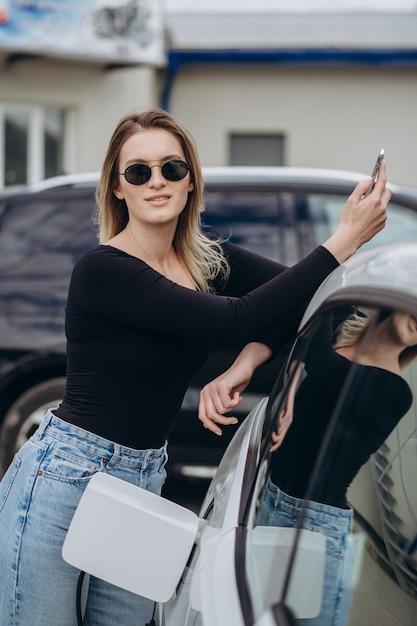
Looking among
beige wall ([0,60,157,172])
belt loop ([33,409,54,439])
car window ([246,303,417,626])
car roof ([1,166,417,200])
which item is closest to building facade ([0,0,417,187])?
beige wall ([0,60,157,172])

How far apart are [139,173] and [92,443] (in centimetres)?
60

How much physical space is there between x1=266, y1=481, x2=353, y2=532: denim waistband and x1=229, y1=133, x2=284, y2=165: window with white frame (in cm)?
1290

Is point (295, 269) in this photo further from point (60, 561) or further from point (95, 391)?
point (60, 561)

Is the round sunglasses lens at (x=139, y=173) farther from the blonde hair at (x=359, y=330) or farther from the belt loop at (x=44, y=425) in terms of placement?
the blonde hair at (x=359, y=330)

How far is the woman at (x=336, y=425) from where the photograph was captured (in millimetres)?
1659

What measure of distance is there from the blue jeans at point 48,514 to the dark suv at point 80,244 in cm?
254

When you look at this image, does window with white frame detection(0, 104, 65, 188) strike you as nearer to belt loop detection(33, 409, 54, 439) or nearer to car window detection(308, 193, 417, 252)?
car window detection(308, 193, 417, 252)

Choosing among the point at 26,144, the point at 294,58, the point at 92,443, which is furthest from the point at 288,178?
the point at 294,58

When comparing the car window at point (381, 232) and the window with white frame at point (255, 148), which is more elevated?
the car window at point (381, 232)

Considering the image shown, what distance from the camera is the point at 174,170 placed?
221cm

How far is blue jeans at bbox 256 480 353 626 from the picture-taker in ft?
5.51

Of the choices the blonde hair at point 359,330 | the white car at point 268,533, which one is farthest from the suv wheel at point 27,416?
the blonde hair at point 359,330

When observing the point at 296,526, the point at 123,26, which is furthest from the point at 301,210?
the point at 123,26

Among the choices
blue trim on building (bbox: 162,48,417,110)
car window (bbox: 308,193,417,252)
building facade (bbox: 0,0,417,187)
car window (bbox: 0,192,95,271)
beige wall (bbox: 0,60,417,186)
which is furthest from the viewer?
beige wall (bbox: 0,60,417,186)
